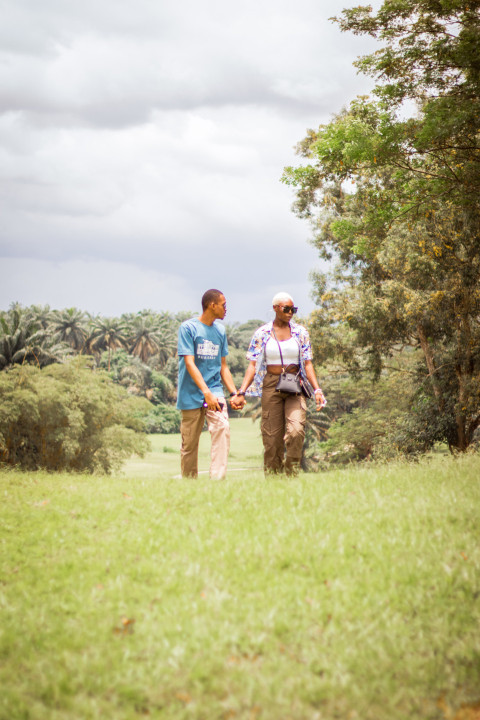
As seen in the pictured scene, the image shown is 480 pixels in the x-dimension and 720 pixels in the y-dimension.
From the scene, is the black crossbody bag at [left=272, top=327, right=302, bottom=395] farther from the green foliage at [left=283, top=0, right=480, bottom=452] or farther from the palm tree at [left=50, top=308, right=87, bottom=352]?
the palm tree at [left=50, top=308, right=87, bottom=352]

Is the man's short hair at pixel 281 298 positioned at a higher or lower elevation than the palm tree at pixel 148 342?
lower

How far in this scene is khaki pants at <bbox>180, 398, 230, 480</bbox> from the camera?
8078 millimetres

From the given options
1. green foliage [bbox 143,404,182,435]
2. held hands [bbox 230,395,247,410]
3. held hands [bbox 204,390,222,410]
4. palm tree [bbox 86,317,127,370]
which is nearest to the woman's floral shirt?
held hands [bbox 230,395,247,410]

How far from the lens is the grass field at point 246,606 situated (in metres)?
3.46

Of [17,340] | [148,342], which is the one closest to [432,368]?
[17,340]

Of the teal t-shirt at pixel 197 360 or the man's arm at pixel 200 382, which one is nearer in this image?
the man's arm at pixel 200 382

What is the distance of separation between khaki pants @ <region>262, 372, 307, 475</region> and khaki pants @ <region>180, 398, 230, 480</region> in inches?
20.8

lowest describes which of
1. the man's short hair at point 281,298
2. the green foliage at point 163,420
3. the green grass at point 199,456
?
the green grass at point 199,456

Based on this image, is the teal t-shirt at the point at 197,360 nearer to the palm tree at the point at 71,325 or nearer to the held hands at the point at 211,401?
the held hands at the point at 211,401

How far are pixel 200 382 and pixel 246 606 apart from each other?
3932 mm

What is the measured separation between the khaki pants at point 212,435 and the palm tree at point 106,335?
87273 mm

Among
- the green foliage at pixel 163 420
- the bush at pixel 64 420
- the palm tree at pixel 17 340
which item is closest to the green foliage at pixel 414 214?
the bush at pixel 64 420

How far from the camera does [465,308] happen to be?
20.7m

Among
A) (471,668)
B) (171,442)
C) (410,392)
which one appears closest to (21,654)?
(471,668)
